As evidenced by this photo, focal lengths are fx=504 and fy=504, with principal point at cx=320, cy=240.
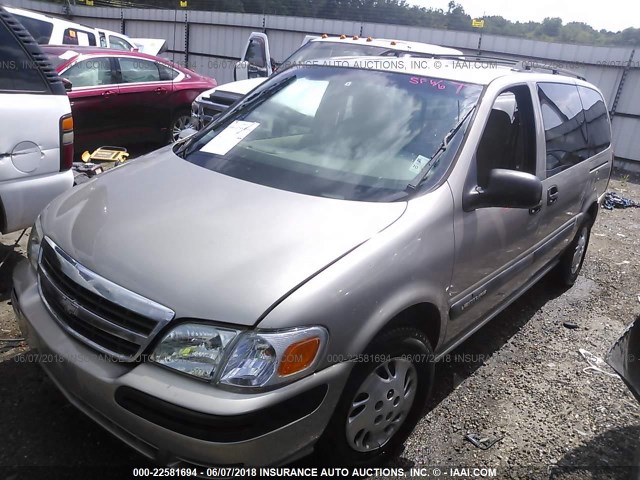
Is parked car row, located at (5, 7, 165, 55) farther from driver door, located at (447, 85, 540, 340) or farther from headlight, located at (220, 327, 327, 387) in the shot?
headlight, located at (220, 327, 327, 387)

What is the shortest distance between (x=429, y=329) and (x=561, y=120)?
204cm

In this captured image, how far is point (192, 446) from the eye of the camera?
1.65 m

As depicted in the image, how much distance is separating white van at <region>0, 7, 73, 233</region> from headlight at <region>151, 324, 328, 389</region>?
80.5 inches

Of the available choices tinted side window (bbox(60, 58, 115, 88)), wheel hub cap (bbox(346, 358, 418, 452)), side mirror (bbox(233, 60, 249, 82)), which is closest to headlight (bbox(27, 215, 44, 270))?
wheel hub cap (bbox(346, 358, 418, 452))

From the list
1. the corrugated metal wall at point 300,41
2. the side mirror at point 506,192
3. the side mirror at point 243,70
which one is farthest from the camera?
the corrugated metal wall at point 300,41

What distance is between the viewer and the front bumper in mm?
1626

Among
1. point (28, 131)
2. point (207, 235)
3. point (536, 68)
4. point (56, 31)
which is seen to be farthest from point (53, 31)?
point (207, 235)

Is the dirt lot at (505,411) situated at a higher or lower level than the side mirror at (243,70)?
lower

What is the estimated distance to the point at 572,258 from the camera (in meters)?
4.47

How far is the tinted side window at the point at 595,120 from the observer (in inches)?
160

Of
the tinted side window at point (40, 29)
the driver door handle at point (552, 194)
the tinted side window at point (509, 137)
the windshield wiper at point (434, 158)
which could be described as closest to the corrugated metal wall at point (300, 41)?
the tinted side window at point (40, 29)

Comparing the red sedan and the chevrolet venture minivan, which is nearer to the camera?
the chevrolet venture minivan

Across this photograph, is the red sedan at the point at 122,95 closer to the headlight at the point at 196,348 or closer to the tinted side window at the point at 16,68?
the tinted side window at the point at 16,68

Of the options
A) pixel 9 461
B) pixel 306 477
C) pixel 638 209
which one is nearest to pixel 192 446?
pixel 306 477
